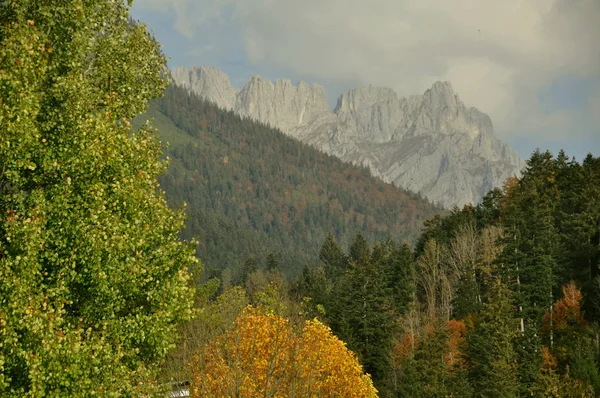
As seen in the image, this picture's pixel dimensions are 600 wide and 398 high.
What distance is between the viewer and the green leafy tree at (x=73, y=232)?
1261 centimetres

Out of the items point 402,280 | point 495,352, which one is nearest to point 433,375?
point 495,352

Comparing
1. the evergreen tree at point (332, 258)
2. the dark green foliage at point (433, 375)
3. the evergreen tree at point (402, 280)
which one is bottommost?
the dark green foliage at point (433, 375)

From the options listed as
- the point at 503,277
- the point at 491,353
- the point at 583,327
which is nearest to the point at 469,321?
the point at 503,277

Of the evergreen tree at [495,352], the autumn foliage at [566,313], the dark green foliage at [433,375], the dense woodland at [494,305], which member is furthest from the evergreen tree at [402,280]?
the evergreen tree at [495,352]

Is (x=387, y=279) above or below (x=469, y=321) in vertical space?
above

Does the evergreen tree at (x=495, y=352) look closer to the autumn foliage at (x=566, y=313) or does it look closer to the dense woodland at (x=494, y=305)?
the dense woodland at (x=494, y=305)

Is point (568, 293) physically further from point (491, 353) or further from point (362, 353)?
point (362, 353)

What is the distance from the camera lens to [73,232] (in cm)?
1342

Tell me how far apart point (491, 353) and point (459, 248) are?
4016 cm

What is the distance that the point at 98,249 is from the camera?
13445 mm

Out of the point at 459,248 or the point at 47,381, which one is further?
the point at 459,248

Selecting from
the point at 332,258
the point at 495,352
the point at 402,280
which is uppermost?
the point at 332,258

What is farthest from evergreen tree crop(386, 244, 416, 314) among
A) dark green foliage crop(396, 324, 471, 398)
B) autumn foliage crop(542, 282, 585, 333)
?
dark green foliage crop(396, 324, 471, 398)

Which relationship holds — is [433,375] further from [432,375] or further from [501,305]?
[501,305]
